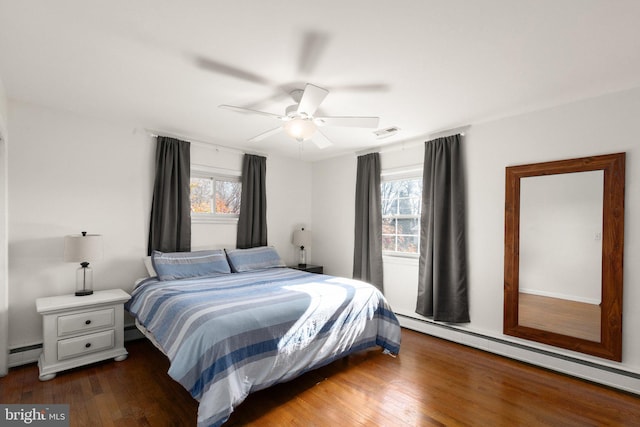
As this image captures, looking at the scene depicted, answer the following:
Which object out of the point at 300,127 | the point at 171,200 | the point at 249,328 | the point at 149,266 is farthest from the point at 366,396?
the point at 171,200

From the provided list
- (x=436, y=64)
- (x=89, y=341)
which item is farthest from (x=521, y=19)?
(x=89, y=341)

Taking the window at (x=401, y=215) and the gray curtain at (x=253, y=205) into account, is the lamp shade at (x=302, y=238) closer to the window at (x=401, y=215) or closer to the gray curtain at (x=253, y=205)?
the gray curtain at (x=253, y=205)

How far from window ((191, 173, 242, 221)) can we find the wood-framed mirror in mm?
3376

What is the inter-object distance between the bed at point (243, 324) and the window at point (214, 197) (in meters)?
0.72

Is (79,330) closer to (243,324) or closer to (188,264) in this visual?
(188,264)

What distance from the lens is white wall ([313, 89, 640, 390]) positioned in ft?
8.02

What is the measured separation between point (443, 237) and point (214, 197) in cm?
299

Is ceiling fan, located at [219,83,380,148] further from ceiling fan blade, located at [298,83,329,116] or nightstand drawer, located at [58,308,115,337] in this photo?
nightstand drawer, located at [58,308,115,337]

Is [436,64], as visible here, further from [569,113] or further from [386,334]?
[386,334]

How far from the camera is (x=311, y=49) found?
194cm

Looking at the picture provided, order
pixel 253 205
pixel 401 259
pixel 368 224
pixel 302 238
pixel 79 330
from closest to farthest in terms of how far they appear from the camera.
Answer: pixel 79 330 → pixel 401 259 → pixel 368 224 → pixel 253 205 → pixel 302 238

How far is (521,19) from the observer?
5.37 feet

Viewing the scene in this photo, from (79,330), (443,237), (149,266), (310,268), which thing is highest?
(443,237)

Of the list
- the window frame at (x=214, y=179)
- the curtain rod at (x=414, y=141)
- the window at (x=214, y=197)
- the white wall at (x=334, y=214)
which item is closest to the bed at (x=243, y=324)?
the window frame at (x=214, y=179)
